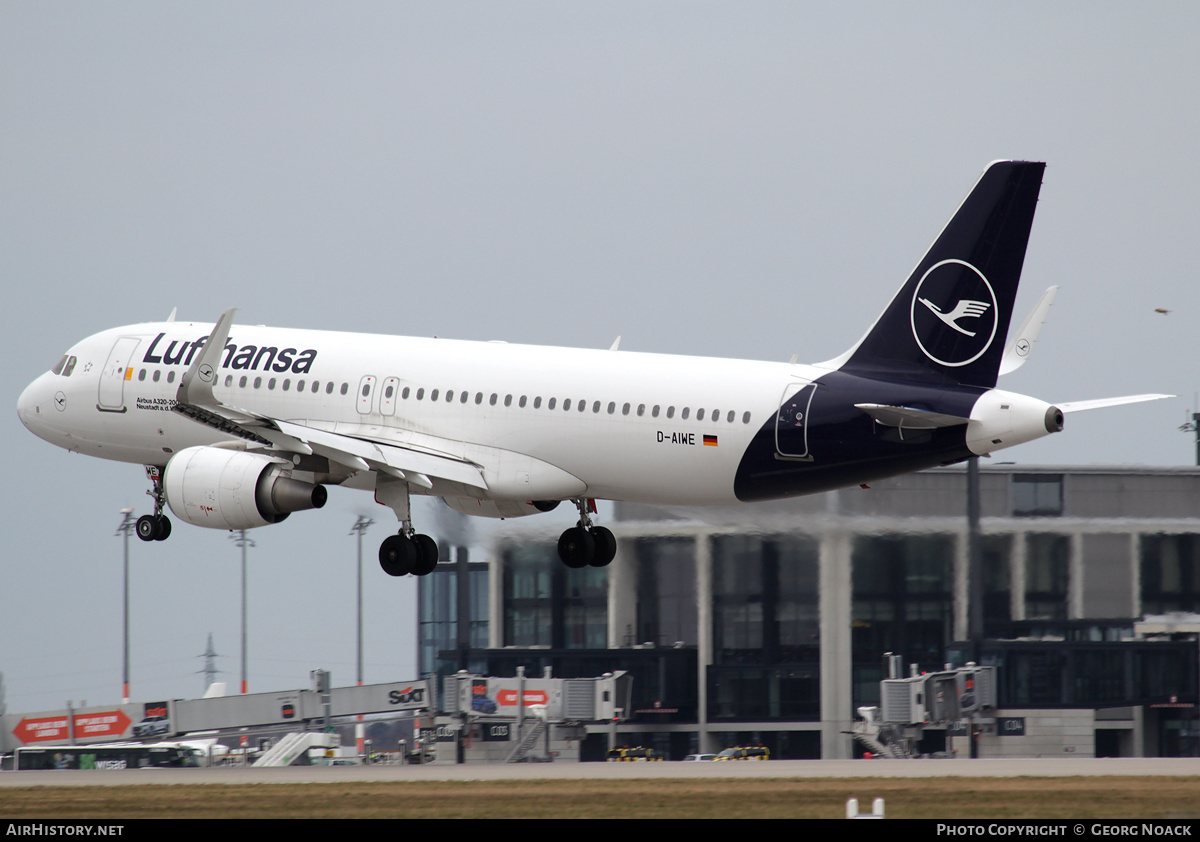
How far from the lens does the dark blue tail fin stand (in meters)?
38.3

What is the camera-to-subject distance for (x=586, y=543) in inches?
1767

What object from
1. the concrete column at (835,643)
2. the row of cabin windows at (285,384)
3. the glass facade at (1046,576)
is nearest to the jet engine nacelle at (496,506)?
the row of cabin windows at (285,384)

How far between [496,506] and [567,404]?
4897 millimetres

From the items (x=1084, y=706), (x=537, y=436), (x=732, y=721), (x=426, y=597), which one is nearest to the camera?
(x=537, y=436)

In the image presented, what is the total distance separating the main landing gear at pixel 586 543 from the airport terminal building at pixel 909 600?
53.0 feet

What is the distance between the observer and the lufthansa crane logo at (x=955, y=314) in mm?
38375

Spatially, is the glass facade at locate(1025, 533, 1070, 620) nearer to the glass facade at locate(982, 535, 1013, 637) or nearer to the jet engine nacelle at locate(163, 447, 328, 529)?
the glass facade at locate(982, 535, 1013, 637)

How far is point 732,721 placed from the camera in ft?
268

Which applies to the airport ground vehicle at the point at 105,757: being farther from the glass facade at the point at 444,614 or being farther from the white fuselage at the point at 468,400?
the white fuselage at the point at 468,400

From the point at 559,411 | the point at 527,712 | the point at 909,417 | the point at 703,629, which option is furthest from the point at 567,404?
the point at 527,712
